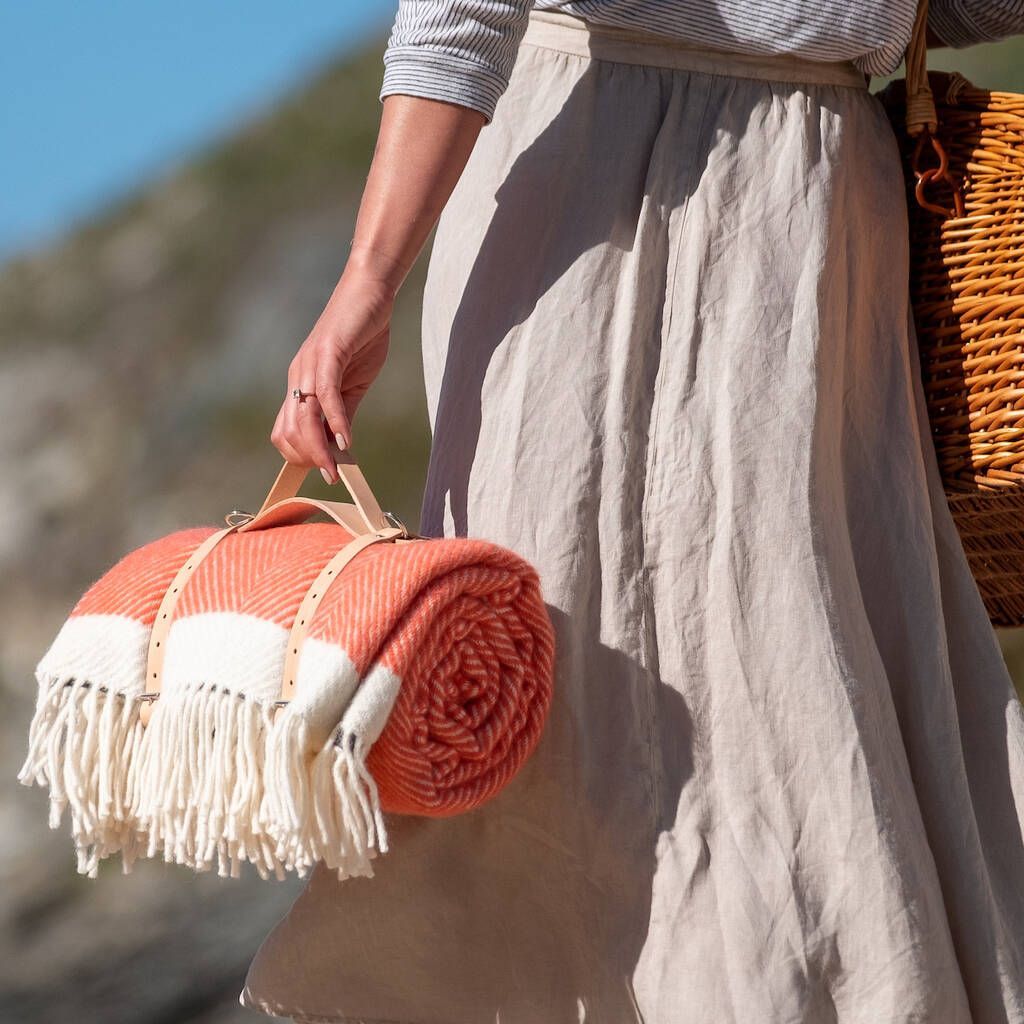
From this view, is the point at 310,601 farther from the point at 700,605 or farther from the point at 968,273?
the point at 968,273

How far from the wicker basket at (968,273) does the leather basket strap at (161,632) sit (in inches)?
23.1

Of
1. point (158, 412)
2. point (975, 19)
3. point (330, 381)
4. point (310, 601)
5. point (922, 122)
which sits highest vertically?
point (975, 19)

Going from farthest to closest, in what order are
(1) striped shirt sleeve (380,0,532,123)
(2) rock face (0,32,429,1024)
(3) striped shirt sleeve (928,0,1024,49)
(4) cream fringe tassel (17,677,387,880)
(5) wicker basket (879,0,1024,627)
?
(2) rock face (0,32,429,1024)
(3) striped shirt sleeve (928,0,1024,49)
(5) wicker basket (879,0,1024,627)
(1) striped shirt sleeve (380,0,532,123)
(4) cream fringe tassel (17,677,387,880)

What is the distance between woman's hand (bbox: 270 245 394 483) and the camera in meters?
1.05

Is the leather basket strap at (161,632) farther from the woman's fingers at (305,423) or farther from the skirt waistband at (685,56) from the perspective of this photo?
the skirt waistband at (685,56)

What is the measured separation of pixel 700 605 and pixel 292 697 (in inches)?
11.9

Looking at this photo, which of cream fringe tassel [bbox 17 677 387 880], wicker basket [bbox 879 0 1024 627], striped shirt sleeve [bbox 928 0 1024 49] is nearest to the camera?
cream fringe tassel [bbox 17 677 387 880]

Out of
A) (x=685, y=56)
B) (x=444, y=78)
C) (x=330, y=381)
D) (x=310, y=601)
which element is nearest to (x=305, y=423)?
(x=330, y=381)

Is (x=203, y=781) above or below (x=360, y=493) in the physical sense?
below

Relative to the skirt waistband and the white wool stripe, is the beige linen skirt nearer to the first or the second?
the skirt waistband

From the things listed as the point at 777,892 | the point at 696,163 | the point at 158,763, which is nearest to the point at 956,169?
the point at 696,163

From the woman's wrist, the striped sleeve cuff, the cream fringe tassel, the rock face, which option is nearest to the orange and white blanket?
the cream fringe tassel

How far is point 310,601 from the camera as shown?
0.97 metres

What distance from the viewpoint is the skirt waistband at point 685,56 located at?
1.13 m
